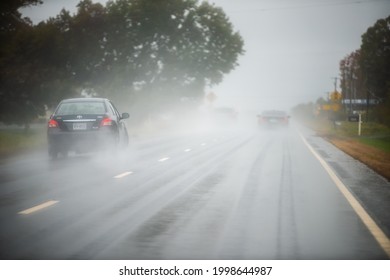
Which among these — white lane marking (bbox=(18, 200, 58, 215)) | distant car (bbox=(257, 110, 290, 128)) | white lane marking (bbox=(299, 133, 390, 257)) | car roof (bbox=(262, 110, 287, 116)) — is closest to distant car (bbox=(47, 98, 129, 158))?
white lane marking (bbox=(299, 133, 390, 257))

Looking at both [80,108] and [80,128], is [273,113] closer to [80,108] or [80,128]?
[80,108]

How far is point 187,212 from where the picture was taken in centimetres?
930

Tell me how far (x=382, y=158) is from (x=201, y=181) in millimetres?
8881

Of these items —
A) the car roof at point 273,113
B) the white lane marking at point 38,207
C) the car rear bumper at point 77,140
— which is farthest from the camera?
the car roof at point 273,113

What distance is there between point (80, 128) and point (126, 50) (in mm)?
30931

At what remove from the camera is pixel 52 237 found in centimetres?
730

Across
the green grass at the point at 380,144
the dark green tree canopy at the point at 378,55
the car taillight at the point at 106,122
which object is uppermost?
the dark green tree canopy at the point at 378,55

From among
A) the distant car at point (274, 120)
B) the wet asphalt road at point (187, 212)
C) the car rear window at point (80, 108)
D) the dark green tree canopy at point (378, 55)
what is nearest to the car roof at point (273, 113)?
the distant car at point (274, 120)

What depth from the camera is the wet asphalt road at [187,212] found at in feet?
22.1

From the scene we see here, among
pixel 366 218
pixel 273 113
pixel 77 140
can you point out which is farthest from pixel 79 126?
pixel 273 113

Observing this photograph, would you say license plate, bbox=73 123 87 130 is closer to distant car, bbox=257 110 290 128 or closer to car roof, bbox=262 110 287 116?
distant car, bbox=257 110 290 128

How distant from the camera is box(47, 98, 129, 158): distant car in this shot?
19031 millimetres

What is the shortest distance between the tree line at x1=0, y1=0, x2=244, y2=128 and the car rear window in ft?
76.8

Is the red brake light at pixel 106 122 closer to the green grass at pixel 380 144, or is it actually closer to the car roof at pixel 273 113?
the green grass at pixel 380 144
